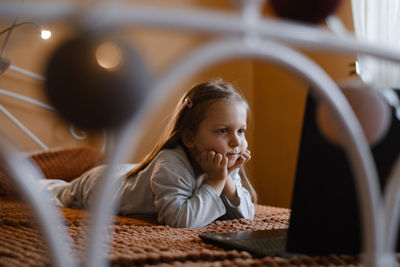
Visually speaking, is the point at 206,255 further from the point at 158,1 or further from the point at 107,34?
the point at 158,1

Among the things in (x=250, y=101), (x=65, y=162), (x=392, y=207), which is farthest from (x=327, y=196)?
(x=250, y=101)

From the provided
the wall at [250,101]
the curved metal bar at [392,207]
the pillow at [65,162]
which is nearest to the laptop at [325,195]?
the curved metal bar at [392,207]

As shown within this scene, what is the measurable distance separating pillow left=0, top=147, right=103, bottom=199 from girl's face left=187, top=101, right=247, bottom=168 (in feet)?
2.29

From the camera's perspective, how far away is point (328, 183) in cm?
51

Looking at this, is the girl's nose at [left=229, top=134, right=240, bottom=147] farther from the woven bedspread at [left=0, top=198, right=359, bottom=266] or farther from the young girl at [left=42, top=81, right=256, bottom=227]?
the woven bedspread at [left=0, top=198, right=359, bottom=266]

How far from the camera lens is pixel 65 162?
1717 millimetres

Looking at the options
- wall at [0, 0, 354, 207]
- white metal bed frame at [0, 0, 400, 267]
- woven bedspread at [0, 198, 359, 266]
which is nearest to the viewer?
white metal bed frame at [0, 0, 400, 267]

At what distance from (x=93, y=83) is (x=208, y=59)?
0.21ft

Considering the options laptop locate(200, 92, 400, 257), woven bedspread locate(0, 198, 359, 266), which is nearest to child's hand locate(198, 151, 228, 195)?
woven bedspread locate(0, 198, 359, 266)

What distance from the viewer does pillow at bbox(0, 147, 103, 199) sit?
168 cm

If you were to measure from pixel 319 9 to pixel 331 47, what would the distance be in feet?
0.10

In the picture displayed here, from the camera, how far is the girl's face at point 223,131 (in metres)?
1.13

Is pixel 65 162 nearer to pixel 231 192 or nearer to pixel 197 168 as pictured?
pixel 197 168

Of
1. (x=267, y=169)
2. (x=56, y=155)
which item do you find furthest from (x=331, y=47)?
(x=267, y=169)
